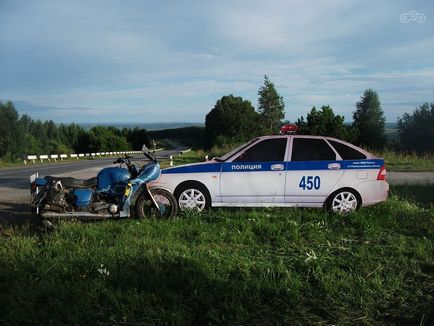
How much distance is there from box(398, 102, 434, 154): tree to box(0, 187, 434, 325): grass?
53.1 meters

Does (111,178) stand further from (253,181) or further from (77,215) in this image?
(253,181)

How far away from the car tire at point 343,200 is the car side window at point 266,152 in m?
1.22

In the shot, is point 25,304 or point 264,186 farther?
point 264,186

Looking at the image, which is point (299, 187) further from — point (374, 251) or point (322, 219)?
point (374, 251)

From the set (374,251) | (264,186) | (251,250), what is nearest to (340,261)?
(374,251)

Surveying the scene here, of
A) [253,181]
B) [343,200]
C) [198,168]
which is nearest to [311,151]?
[343,200]

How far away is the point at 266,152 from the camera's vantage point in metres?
8.34

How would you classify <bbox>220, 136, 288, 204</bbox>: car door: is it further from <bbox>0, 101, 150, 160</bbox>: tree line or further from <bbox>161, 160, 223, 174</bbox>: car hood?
<bbox>0, 101, 150, 160</bbox>: tree line

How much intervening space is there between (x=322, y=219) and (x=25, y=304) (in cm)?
471

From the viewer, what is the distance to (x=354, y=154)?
8.30m

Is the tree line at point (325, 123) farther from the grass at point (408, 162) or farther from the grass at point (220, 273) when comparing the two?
the grass at point (220, 273)

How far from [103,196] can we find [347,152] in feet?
15.3

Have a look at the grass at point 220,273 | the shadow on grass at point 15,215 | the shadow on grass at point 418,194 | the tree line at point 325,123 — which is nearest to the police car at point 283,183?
the grass at point 220,273

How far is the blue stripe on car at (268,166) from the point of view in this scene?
8.16m
